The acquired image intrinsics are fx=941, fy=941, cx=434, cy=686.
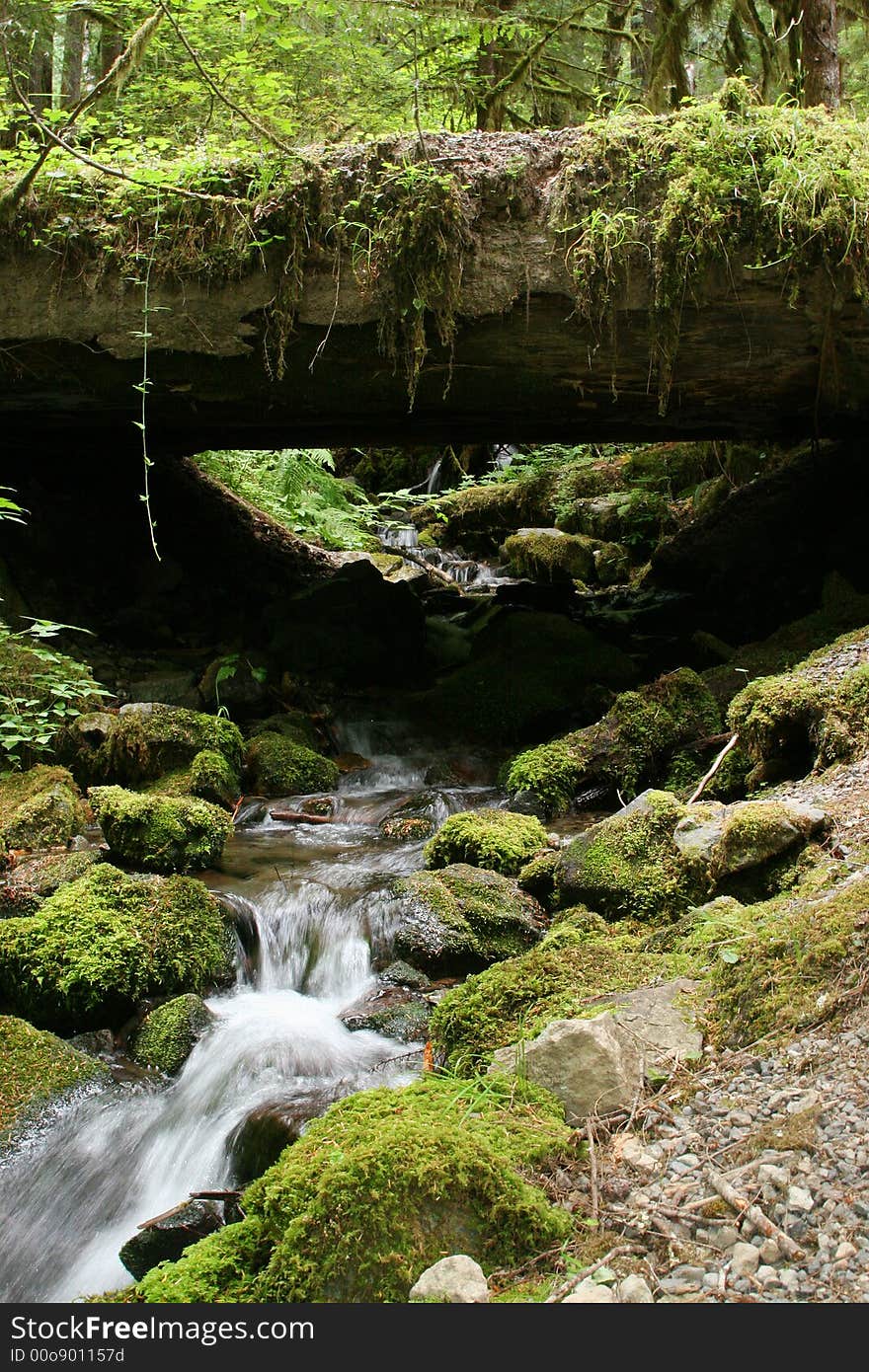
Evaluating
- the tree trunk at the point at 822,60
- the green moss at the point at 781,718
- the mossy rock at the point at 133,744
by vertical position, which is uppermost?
the tree trunk at the point at 822,60

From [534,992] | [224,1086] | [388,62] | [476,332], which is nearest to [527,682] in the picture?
[476,332]

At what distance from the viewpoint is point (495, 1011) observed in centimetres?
349

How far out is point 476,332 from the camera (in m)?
6.89

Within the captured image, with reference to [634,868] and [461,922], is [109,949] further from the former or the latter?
[634,868]

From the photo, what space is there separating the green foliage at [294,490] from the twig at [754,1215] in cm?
1028

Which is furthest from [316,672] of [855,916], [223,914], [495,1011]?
[855,916]

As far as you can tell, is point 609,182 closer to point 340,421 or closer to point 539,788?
point 340,421

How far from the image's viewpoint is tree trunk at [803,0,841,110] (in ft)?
24.8

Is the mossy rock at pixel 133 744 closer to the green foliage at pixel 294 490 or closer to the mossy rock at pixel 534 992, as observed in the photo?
the mossy rock at pixel 534 992

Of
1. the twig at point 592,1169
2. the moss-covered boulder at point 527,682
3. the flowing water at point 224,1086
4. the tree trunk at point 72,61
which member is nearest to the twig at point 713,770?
the flowing water at point 224,1086

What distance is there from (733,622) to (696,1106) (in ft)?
26.1

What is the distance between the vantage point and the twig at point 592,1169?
225cm

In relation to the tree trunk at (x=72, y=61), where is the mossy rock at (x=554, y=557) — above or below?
below

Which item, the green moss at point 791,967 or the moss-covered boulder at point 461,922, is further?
the moss-covered boulder at point 461,922
